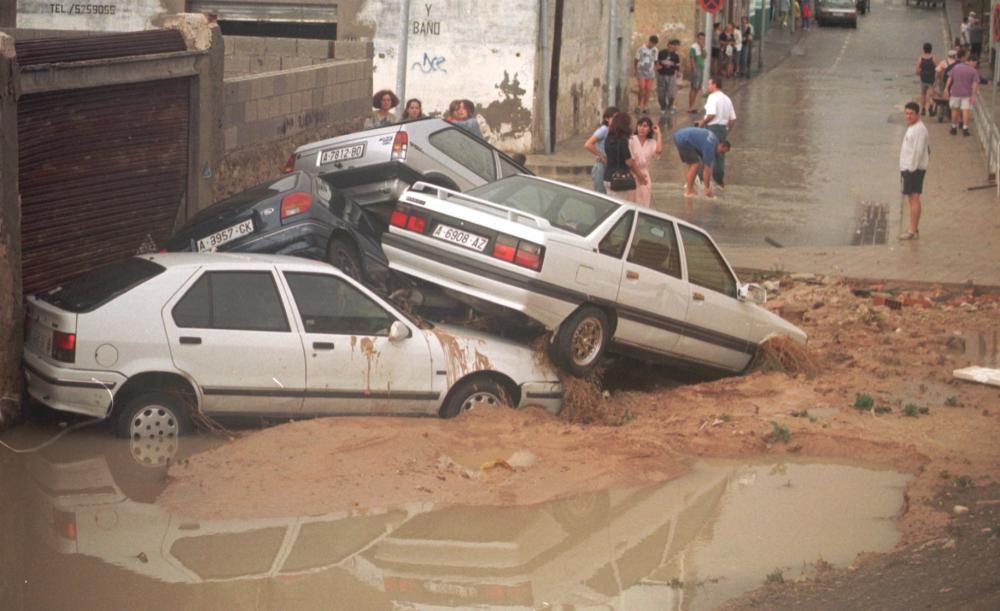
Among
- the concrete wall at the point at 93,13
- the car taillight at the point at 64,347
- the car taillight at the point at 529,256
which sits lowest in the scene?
the car taillight at the point at 64,347

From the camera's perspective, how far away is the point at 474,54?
28203 millimetres

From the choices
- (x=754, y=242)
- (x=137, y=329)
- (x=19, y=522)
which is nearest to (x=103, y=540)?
(x=19, y=522)

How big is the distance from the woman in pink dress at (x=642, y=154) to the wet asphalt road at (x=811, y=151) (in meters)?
2.41

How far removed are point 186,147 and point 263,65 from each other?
611 cm

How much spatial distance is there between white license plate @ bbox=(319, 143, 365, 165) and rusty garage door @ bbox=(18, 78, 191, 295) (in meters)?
1.36

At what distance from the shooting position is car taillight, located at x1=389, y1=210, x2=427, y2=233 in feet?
38.3

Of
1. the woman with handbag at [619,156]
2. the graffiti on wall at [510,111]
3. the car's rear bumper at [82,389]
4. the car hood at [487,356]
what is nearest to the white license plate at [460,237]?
the car hood at [487,356]

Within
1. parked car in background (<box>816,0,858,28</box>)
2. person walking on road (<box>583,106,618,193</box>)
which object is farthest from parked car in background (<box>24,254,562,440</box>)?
parked car in background (<box>816,0,858,28</box>)

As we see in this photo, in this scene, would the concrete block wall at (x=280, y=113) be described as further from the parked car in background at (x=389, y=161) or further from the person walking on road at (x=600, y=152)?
the person walking on road at (x=600, y=152)

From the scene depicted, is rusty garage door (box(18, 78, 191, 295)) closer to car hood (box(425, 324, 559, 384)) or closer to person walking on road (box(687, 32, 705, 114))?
car hood (box(425, 324, 559, 384))

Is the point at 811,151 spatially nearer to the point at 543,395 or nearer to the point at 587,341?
the point at 587,341

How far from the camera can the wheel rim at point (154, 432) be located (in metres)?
10.3

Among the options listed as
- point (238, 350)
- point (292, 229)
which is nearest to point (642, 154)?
point (292, 229)

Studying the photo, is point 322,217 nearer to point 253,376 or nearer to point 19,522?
point 253,376
